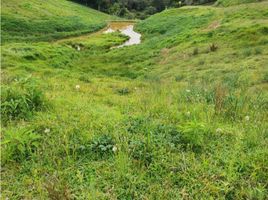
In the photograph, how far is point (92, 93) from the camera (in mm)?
11625

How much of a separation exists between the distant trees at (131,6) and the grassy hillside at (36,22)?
3666 centimetres

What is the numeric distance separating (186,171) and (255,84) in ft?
39.4

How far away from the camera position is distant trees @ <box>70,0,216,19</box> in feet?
334

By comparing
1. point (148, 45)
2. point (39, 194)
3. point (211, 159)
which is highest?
point (211, 159)

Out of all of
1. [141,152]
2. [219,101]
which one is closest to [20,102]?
[141,152]

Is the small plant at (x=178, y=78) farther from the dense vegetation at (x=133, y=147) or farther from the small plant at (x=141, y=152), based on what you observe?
the small plant at (x=141, y=152)

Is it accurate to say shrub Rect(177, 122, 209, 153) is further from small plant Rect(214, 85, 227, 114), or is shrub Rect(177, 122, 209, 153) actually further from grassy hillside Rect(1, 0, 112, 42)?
grassy hillside Rect(1, 0, 112, 42)

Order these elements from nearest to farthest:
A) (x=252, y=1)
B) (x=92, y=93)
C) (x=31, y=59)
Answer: (x=92, y=93)
(x=31, y=59)
(x=252, y=1)

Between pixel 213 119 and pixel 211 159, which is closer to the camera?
pixel 211 159

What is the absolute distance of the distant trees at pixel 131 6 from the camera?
10181 centimetres

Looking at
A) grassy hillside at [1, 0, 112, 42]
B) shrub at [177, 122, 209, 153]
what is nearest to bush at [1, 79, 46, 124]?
shrub at [177, 122, 209, 153]

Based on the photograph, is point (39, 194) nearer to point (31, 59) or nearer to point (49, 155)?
point (49, 155)

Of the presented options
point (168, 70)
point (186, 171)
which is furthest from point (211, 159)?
point (168, 70)

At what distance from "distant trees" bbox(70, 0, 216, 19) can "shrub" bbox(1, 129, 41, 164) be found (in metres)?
97.9
